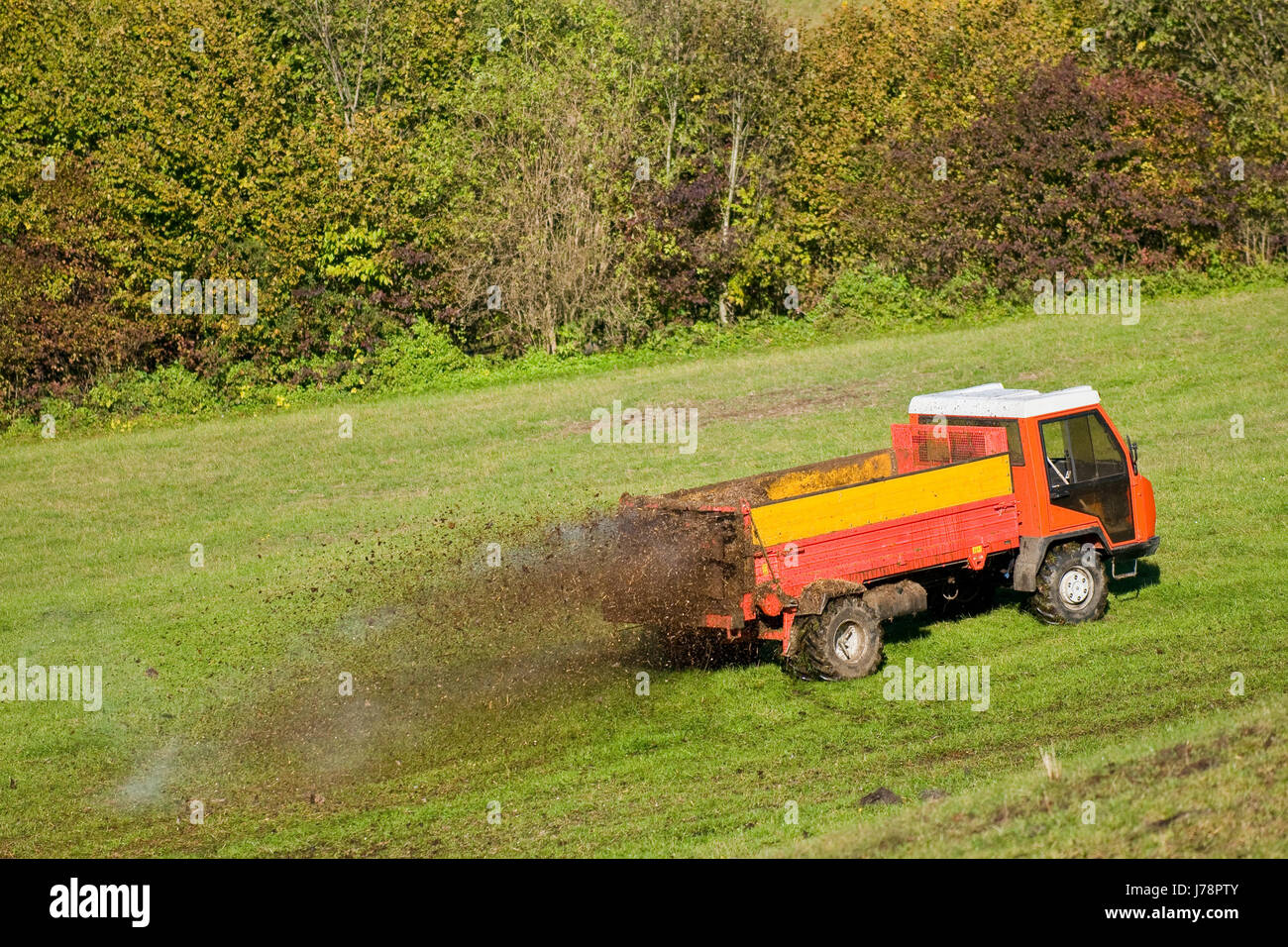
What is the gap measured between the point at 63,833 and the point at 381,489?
43.0 feet

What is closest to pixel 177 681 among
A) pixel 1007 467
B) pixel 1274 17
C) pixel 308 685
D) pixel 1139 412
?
pixel 308 685

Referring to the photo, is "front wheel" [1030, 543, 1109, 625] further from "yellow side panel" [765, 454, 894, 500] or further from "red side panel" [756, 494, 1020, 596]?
"yellow side panel" [765, 454, 894, 500]

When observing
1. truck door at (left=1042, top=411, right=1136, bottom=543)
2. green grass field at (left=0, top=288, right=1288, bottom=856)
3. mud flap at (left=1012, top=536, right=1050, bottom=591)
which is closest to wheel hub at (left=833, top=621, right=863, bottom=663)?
green grass field at (left=0, top=288, right=1288, bottom=856)

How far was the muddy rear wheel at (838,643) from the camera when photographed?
13.0 m

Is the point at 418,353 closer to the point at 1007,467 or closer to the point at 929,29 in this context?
the point at 929,29

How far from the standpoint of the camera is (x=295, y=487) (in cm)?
2453

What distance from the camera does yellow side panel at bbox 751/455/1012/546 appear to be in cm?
1266

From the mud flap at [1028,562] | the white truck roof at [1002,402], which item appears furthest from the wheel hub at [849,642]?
the white truck roof at [1002,402]

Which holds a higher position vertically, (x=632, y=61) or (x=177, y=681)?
(x=632, y=61)

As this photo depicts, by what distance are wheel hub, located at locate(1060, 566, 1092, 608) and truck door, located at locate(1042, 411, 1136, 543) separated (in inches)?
19.7

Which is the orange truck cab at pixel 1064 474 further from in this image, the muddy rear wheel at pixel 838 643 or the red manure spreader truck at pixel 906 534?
the muddy rear wheel at pixel 838 643

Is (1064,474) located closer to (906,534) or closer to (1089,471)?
(1089,471)
